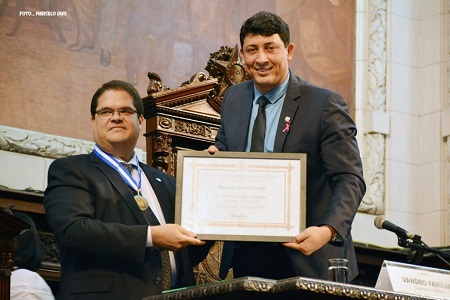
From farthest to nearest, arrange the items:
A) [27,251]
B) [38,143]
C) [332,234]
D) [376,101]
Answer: [376,101] → [38,143] → [27,251] → [332,234]

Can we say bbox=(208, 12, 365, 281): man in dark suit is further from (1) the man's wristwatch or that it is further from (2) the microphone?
(2) the microphone

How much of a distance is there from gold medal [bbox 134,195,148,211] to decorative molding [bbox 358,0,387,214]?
18.6 feet

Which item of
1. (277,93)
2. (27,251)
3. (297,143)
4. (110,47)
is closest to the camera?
(297,143)

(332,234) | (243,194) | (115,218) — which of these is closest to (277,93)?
(243,194)

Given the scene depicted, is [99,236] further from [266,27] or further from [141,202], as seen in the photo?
[266,27]

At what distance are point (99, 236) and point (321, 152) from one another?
92 centimetres

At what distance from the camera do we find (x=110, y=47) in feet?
27.7

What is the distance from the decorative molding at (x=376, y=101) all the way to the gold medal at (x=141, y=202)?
5.67 meters

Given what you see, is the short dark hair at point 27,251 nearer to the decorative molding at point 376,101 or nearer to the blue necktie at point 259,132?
the blue necktie at point 259,132

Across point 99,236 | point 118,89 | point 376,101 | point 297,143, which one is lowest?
point 99,236

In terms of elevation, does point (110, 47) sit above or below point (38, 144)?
above

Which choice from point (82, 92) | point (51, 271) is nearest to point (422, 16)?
point (82, 92)

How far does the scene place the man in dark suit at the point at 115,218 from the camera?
3.97 m

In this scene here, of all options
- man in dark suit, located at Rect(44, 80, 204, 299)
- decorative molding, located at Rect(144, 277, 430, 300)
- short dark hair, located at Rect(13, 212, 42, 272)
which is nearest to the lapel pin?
man in dark suit, located at Rect(44, 80, 204, 299)
